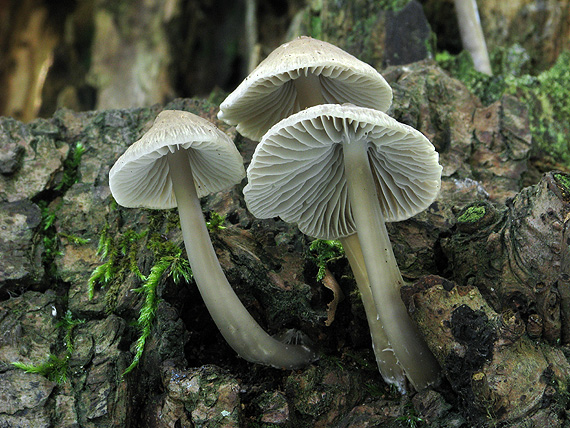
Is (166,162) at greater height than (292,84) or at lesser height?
lesser

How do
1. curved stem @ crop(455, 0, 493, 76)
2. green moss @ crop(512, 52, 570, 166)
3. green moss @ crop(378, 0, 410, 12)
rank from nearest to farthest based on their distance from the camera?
green moss @ crop(512, 52, 570, 166)
green moss @ crop(378, 0, 410, 12)
curved stem @ crop(455, 0, 493, 76)

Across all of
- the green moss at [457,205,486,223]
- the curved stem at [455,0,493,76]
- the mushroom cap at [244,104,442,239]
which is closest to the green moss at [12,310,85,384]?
the mushroom cap at [244,104,442,239]

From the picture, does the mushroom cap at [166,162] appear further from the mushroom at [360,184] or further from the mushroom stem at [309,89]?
the mushroom stem at [309,89]

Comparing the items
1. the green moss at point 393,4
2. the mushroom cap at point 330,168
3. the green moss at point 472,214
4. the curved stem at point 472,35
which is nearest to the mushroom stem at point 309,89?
the mushroom cap at point 330,168

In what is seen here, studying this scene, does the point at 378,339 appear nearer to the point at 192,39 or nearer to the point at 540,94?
the point at 540,94

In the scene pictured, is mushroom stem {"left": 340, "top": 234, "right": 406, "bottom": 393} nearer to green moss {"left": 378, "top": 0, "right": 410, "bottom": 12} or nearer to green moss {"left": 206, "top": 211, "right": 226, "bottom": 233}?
green moss {"left": 206, "top": 211, "right": 226, "bottom": 233}

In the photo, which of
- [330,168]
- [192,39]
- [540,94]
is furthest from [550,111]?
[192,39]

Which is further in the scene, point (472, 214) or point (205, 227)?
point (472, 214)
